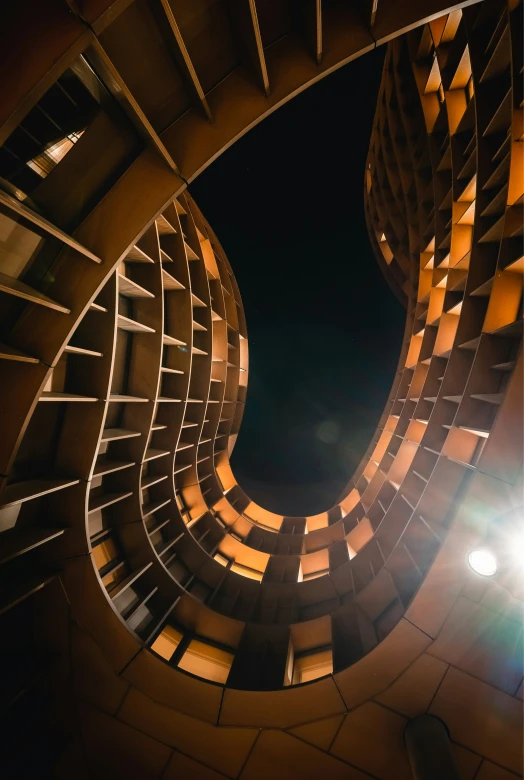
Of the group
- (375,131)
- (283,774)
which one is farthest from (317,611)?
(375,131)

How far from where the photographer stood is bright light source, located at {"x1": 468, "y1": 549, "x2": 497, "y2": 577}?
4484 millimetres

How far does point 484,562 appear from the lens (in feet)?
14.8

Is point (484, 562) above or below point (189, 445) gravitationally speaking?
above

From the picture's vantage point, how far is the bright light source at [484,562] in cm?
448

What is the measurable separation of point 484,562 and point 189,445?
12620mm

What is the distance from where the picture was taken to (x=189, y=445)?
1500 cm

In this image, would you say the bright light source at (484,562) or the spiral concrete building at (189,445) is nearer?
the bright light source at (484,562)

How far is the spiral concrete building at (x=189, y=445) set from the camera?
15.7ft

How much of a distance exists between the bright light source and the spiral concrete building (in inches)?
1.6

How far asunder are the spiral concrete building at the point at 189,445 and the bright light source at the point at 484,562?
0.04 meters

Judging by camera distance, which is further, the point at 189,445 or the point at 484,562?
the point at 189,445

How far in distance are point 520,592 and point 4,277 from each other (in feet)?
32.9

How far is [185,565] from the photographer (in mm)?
14781

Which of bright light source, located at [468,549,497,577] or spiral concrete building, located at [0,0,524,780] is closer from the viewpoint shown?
→ bright light source, located at [468,549,497,577]
